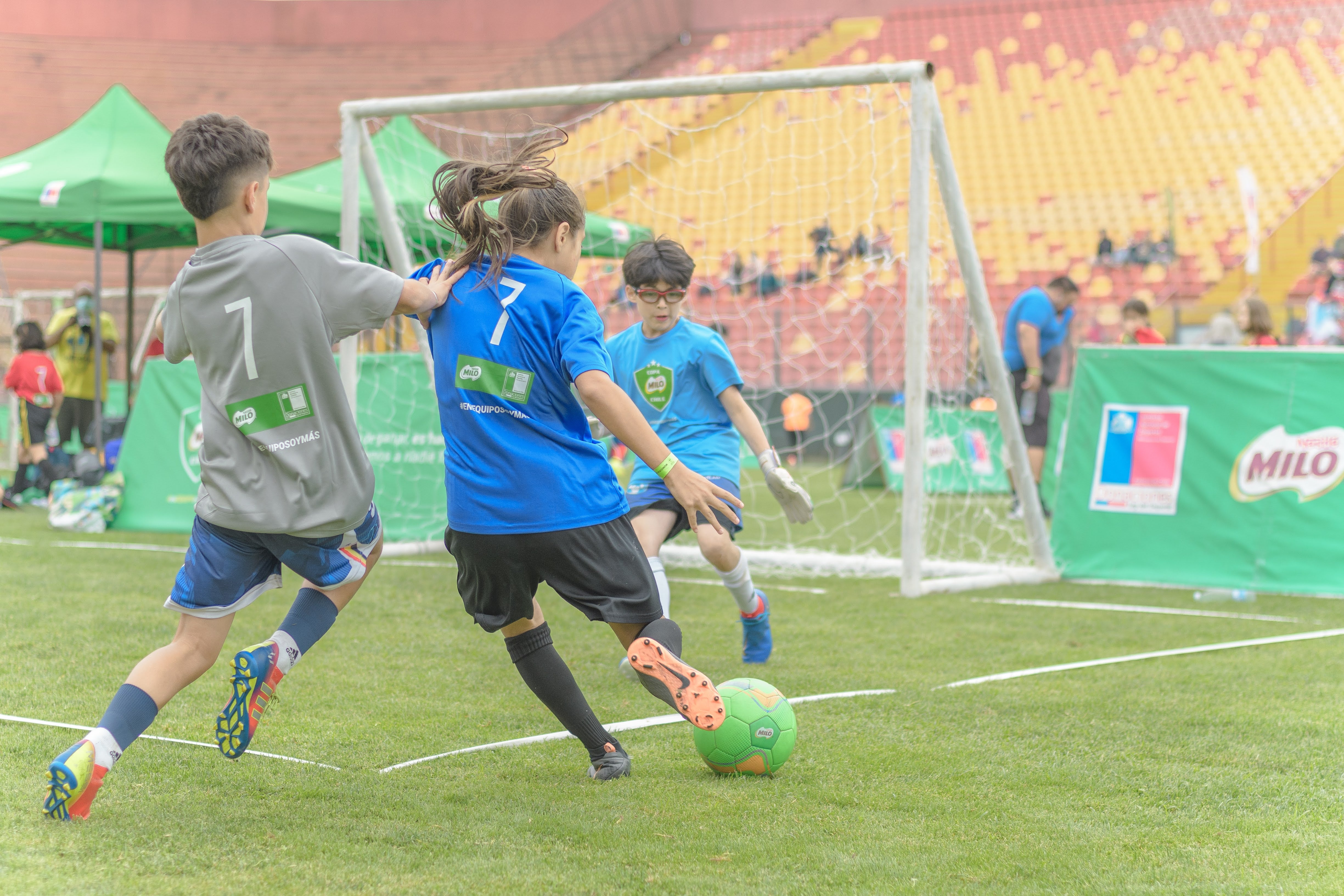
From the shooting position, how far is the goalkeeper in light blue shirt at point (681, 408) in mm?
4402

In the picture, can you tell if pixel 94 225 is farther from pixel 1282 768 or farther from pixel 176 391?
pixel 1282 768

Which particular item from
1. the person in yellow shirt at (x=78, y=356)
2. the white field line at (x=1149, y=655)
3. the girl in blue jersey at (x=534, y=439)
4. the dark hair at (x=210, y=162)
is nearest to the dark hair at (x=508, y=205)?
the girl in blue jersey at (x=534, y=439)

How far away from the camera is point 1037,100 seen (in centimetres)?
2550

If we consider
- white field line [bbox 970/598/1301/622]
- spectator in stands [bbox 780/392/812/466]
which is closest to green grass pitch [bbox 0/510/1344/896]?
white field line [bbox 970/598/1301/622]

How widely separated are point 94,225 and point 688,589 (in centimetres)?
724

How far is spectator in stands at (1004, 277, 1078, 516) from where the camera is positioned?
31.7 feet

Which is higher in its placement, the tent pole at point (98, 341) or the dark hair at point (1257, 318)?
the dark hair at point (1257, 318)

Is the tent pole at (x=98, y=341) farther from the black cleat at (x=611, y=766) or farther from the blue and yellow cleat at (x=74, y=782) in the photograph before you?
the black cleat at (x=611, y=766)

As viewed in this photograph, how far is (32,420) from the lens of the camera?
10.4 meters

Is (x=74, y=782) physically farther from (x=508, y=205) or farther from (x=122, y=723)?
(x=508, y=205)

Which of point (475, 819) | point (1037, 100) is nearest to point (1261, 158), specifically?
point (1037, 100)

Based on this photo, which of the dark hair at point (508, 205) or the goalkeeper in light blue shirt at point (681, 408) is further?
the goalkeeper in light blue shirt at point (681, 408)

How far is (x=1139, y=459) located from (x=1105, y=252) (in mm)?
13788

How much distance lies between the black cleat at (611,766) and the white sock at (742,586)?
146cm
